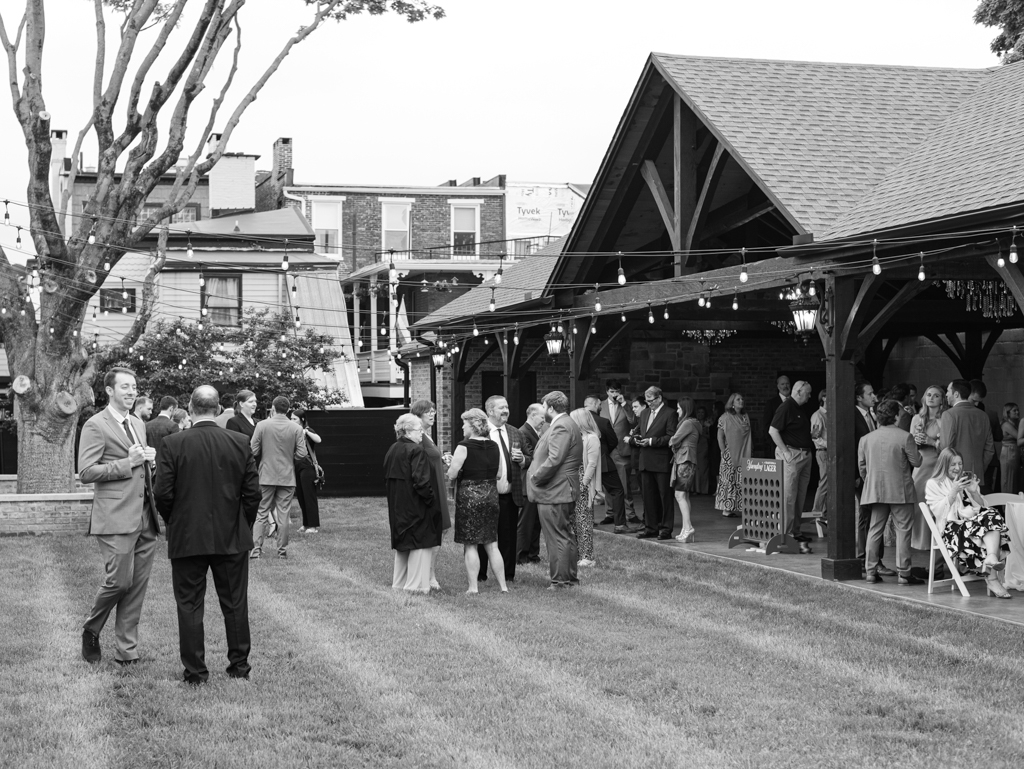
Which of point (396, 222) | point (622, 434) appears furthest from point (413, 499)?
point (396, 222)

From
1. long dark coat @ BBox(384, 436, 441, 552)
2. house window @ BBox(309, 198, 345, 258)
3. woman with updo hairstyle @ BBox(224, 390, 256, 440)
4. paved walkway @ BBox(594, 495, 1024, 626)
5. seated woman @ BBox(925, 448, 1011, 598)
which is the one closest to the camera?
paved walkway @ BBox(594, 495, 1024, 626)

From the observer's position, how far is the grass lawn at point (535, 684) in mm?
5586

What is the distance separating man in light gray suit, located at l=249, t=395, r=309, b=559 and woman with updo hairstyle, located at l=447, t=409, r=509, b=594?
3042 millimetres

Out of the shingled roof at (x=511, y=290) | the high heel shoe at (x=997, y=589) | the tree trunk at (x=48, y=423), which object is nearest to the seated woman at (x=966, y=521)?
the high heel shoe at (x=997, y=589)

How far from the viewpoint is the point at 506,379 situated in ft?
62.5

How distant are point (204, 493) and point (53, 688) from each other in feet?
4.40

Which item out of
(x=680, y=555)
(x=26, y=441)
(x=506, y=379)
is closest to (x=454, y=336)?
(x=506, y=379)

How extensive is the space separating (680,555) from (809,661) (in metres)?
5.36

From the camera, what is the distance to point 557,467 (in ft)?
35.0

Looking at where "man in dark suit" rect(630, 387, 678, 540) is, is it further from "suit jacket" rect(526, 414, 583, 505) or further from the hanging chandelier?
the hanging chandelier

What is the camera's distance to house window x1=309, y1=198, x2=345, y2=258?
1524 inches

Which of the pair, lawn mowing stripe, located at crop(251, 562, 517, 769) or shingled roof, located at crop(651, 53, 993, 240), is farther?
shingled roof, located at crop(651, 53, 993, 240)

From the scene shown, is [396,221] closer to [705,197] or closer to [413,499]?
[705,197]

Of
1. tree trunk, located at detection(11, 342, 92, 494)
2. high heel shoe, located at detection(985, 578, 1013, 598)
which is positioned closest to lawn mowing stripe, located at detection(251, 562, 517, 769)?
high heel shoe, located at detection(985, 578, 1013, 598)
